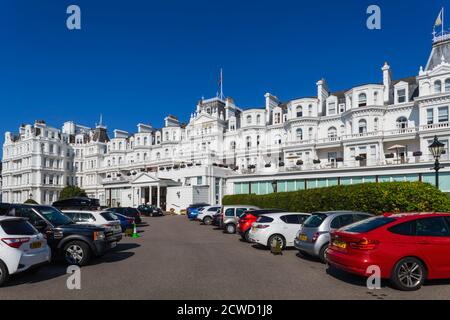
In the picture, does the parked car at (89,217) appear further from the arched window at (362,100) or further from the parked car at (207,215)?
the arched window at (362,100)

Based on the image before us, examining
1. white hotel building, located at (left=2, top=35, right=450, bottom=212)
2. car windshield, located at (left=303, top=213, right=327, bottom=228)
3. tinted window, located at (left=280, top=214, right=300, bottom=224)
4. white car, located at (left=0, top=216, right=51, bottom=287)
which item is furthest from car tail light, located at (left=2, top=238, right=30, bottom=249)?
white hotel building, located at (left=2, top=35, right=450, bottom=212)

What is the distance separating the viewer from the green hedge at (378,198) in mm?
12727

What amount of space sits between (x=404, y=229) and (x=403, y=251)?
529mm

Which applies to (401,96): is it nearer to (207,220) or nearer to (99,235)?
(207,220)

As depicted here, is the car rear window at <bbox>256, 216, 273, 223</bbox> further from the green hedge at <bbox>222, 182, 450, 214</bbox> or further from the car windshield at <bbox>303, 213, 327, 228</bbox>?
the green hedge at <bbox>222, 182, 450, 214</bbox>

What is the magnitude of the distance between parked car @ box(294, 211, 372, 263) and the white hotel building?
911 inches

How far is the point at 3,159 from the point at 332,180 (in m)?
85.2

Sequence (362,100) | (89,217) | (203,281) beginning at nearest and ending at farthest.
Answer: (203,281) < (89,217) < (362,100)

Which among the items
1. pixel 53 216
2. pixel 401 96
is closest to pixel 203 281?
pixel 53 216

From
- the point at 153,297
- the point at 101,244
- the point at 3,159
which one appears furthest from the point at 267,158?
the point at 3,159

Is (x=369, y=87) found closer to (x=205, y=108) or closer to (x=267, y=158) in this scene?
(x=267, y=158)

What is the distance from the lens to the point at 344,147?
40031 mm

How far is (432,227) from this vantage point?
25.2ft

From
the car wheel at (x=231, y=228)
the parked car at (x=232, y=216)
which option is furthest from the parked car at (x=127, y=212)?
the car wheel at (x=231, y=228)
